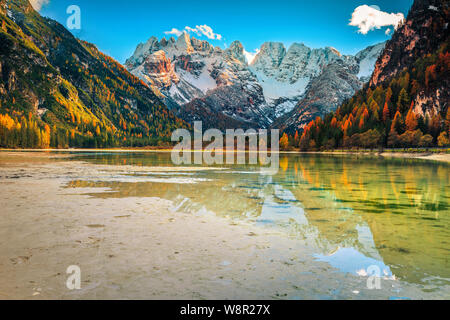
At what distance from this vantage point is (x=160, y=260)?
11.7 m

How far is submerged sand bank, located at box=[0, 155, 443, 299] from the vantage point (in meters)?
9.14

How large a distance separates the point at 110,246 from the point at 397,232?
13091mm

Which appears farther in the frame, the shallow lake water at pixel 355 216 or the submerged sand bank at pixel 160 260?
the shallow lake water at pixel 355 216

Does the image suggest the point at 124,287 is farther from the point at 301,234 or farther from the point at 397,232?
the point at 397,232

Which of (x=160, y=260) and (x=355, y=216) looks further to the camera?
(x=355, y=216)

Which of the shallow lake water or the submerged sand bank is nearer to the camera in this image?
the submerged sand bank

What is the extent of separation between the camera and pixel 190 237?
587 inches

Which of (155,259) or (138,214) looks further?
(138,214)

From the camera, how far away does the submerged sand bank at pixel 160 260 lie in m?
9.14

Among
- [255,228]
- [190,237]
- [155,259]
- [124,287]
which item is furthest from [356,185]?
[124,287]
